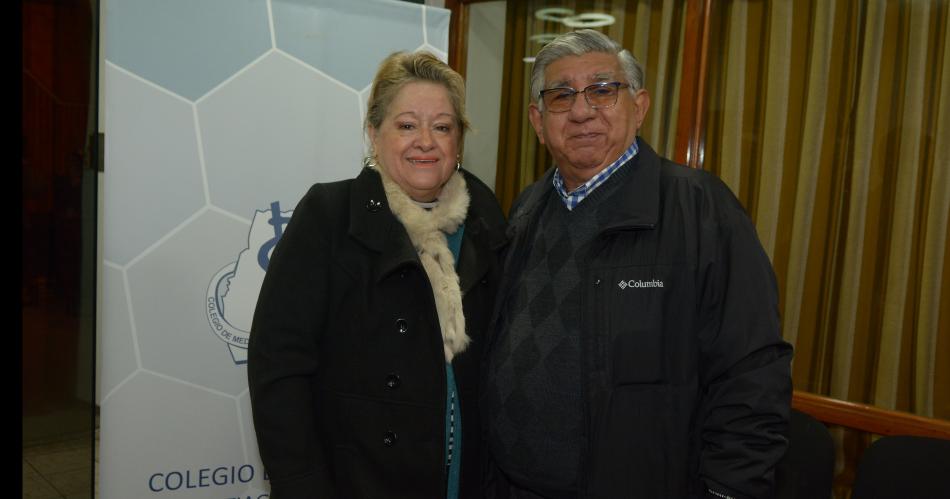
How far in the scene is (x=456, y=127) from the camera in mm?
1813

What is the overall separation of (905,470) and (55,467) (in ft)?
8.66

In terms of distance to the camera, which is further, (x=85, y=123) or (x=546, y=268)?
(x=85, y=123)

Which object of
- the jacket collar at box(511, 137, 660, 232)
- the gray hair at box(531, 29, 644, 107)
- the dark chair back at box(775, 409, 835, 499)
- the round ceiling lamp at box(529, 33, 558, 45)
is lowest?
the dark chair back at box(775, 409, 835, 499)

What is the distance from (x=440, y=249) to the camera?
5.57 feet

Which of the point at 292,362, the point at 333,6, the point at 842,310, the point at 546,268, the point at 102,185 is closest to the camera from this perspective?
the point at 292,362

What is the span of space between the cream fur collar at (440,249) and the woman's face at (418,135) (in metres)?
0.05

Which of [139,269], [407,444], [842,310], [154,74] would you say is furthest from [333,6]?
[842,310]

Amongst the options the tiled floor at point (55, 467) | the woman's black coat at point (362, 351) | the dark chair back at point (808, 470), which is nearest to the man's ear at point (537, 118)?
the woman's black coat at point (362, 351)

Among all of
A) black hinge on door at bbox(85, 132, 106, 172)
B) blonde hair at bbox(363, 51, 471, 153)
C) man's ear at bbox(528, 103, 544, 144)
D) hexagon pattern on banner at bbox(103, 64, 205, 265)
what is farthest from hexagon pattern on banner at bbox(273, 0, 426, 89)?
man's ear at bbox(528, 103, 544, 144)

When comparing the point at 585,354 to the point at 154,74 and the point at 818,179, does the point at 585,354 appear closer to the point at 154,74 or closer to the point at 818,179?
the point at 818,179

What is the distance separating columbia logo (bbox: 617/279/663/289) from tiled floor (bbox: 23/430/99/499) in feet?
6.18

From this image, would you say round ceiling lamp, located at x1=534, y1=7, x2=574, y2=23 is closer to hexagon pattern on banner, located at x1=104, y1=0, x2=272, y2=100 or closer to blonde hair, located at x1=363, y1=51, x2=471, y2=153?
hexagon pattern on banner, located at x1=104, y1=0, x2=272, y2=100

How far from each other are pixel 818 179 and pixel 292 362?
76.5 inches

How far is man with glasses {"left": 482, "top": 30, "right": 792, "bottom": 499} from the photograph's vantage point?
1.44 meters
